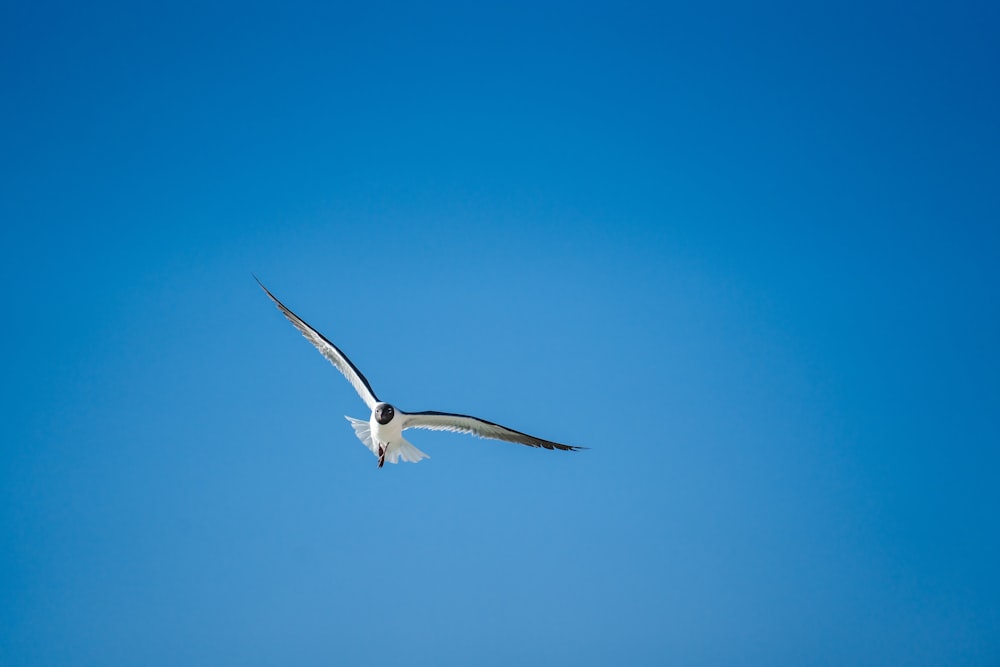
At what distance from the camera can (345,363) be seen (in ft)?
40.4

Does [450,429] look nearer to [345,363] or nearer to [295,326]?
[345,363]

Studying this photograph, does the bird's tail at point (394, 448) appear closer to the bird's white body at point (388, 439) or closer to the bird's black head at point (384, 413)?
the bird's white body at point (388, 439)

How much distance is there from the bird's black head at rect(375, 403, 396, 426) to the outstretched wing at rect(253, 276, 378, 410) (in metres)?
0.50

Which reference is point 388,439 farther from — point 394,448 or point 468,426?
point 468,426

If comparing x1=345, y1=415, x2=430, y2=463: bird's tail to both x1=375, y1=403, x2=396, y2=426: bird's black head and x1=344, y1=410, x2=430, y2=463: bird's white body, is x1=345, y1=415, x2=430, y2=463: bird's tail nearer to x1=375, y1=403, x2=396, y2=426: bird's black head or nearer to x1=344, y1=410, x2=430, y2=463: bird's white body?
x1=344, y1=410, x2=430, y2=463: bird's white body

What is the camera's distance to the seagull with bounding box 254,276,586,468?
11773 millimetres

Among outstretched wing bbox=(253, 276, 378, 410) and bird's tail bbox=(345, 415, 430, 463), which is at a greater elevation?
outstretched wing bbox=(253, 276, 378, 410)

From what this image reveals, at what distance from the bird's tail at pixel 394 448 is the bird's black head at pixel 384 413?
0.68m

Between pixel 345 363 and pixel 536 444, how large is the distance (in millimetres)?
3235

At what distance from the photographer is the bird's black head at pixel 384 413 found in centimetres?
1139

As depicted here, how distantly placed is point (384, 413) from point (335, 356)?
62.9 inches

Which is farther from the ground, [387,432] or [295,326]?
[295,326]

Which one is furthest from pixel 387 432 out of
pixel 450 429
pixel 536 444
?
pixel 536 444

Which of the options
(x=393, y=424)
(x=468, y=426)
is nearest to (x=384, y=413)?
(x=393, y=424)
